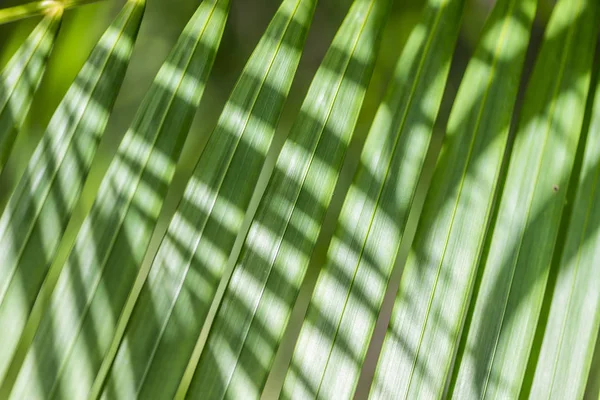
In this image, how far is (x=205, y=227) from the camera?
55cm

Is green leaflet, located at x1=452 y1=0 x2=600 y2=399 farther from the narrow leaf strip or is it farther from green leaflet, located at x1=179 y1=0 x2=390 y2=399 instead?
the narrow leaf strip

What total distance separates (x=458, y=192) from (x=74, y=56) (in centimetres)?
64

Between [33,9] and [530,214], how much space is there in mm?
681

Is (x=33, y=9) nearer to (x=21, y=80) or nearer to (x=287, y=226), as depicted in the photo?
(x=21, y=80)

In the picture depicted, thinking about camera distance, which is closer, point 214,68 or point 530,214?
point 530,214

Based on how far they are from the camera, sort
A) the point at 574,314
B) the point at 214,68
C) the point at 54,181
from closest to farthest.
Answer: the point at 574,314 < the point at 54,181 < the point at 214,68

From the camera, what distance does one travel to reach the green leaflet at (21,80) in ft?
2.10

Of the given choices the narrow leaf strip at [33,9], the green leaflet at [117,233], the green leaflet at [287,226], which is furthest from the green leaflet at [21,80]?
the green leaflet at [287,226]

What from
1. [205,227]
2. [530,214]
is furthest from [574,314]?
[205,227]

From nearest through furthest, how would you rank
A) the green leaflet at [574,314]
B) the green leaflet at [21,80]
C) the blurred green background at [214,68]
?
the green leaflet at [574,314] → the green leaflet at [21,80] → the blurred green background at [214,68]

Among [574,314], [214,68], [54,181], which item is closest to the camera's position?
[574,314]

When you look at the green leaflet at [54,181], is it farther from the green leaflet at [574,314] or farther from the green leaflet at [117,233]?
the green leaflet at [574,314]

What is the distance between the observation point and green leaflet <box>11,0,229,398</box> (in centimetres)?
51

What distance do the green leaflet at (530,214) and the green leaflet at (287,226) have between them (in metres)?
0.17
